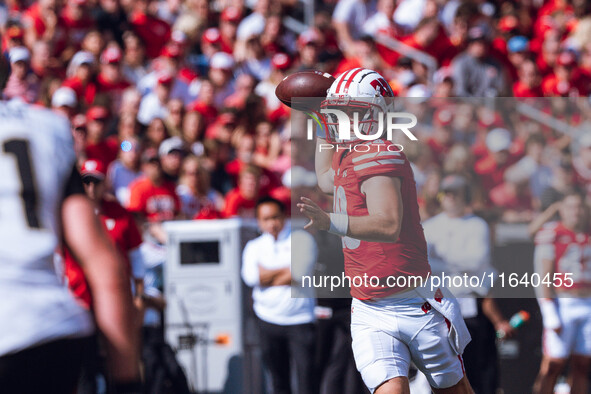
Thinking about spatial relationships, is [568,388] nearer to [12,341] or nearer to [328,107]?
[328,107]

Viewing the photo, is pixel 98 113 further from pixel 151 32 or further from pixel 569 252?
pixel 569 252

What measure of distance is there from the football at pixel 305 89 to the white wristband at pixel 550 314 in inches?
142

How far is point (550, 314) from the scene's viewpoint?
23.8 ft

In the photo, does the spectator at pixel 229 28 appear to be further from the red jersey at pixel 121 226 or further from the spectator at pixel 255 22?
the red jersey at pixel 121 226

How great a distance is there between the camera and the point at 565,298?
7.33 m

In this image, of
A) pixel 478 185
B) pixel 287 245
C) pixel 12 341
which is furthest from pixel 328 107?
pixel 478 185

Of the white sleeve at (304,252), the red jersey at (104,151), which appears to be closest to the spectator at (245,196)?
the white sleeve at (304,252)

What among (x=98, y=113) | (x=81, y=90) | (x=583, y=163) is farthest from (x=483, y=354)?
(x=81, y=90)

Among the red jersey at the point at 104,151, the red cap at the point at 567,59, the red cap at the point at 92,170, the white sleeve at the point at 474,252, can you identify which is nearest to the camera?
the white sleeve at the point at 474,252

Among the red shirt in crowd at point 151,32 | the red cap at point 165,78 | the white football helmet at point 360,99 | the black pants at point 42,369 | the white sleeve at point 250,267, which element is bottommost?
the white sleeve at point 250,267

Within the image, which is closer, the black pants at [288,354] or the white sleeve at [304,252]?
the white sleeve at [304,252]

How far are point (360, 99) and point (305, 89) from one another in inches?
13.1

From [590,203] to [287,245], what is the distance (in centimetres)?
249

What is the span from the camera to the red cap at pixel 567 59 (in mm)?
10258
